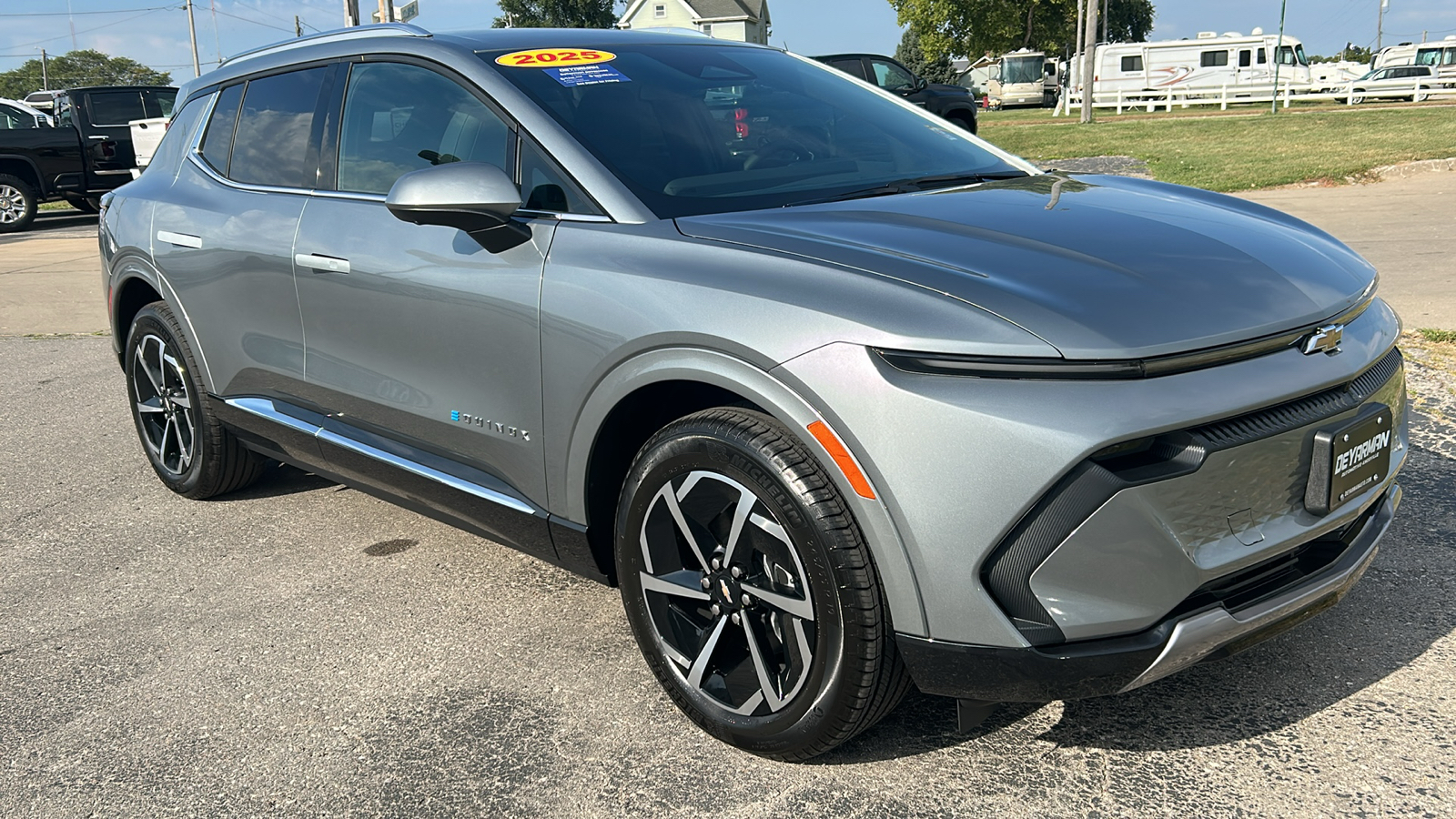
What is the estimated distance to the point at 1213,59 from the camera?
39.8 meters

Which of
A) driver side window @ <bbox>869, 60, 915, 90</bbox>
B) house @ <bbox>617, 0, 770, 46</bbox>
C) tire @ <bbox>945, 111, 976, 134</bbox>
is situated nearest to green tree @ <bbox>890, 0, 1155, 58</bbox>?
house @ <bbox>617, 0, 770, 46</bbox>

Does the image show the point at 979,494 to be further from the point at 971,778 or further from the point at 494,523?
the point at 494,523

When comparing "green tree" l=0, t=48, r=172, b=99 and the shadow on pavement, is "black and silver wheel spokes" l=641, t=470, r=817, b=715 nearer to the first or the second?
the shadow on pavement

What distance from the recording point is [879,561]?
226 centimetres

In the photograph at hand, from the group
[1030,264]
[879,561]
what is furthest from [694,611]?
[1030,264]

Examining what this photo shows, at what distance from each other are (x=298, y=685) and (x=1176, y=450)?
Result: 2349mm

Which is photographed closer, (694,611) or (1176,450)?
(1176,450)

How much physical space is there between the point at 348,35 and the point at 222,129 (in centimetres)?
91

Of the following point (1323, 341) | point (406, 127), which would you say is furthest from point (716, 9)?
point (1323, 341)

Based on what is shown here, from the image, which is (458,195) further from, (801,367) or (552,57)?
(801,367)

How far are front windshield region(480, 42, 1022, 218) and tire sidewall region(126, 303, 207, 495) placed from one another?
79.0 inches

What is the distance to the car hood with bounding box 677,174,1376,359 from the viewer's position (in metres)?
2.19

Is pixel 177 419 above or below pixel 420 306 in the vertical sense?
below

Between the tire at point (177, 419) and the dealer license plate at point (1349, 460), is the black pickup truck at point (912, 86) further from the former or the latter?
the dealer license plate at point (1349, 460)
